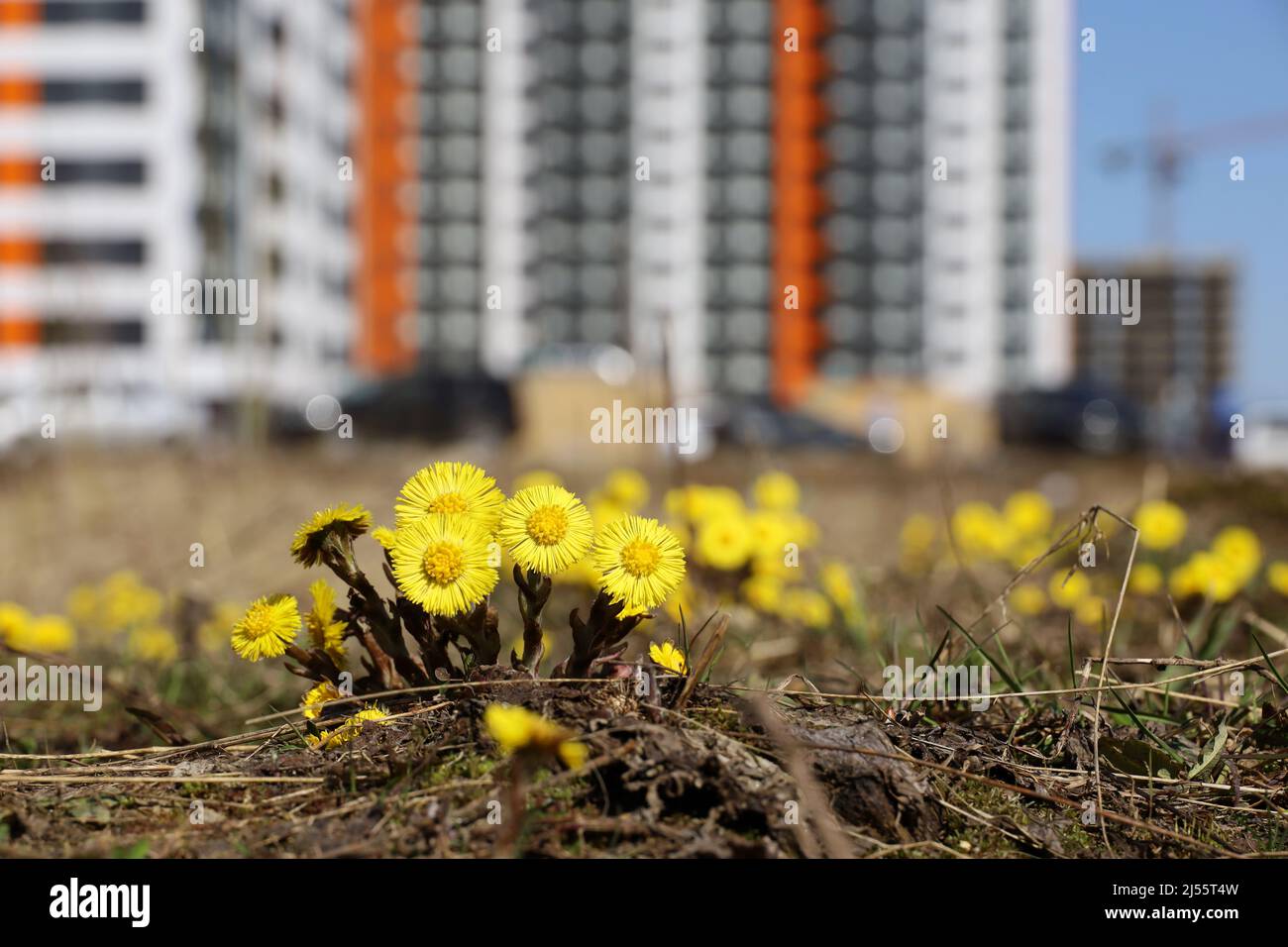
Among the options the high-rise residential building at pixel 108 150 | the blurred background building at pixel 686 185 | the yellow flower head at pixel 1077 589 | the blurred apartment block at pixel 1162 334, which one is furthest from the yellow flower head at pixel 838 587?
the blurred apartment block at pixel 1162 334

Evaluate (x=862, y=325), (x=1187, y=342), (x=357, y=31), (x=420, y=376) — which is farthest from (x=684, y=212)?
(x=1187, y=342)

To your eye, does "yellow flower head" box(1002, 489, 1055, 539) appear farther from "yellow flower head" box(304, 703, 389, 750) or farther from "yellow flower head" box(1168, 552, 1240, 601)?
"yellow flower head" box(304, 703, 389, 750)

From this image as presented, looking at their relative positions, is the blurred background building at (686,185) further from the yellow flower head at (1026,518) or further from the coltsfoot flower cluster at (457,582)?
the coltsfoot flower cluster at (457,582)

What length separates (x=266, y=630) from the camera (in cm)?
148

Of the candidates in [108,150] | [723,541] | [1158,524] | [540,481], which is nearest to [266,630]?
[723,541]

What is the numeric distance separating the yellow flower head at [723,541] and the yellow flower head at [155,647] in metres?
1.38

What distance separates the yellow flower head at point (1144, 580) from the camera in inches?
132

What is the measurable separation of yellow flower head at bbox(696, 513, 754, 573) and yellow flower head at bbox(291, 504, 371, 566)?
140 cm

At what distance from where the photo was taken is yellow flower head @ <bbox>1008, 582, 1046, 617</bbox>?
3.61 metres

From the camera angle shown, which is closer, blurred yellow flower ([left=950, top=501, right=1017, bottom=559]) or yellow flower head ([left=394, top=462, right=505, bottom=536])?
yellow flower head ([left=394, top=462, right=505, bottom=536])

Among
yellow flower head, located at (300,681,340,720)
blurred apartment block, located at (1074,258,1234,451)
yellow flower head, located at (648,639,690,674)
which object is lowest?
yellow flower head, located at (300,681,340,720)

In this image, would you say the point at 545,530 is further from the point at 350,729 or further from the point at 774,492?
the point at 774,492

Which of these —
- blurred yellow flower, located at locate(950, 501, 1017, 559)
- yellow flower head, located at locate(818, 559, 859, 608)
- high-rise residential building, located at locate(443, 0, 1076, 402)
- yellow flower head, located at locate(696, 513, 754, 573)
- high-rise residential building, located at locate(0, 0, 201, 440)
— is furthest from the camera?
high-rise residential building, located at locate(443, 0, 1076, 402)

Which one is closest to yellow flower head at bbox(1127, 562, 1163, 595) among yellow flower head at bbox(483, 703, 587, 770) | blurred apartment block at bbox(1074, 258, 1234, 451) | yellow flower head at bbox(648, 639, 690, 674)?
yellow flower head at bbox(648, 639, 690, 674)
